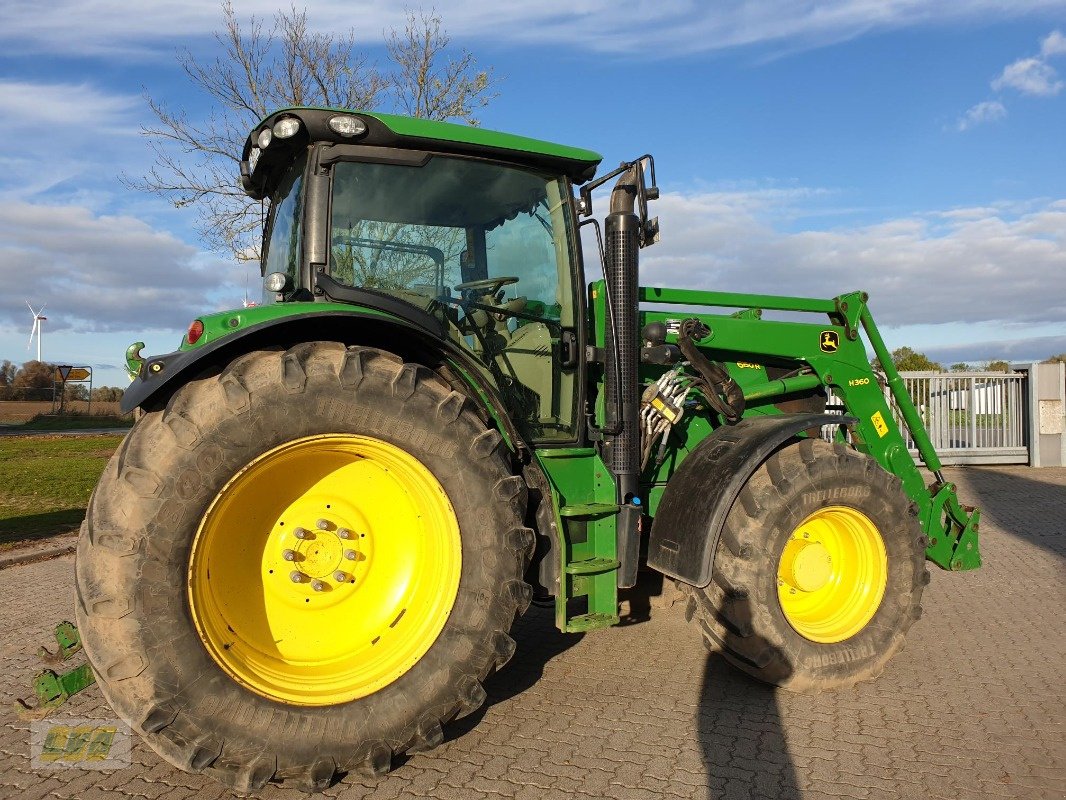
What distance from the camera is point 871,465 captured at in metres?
4.20

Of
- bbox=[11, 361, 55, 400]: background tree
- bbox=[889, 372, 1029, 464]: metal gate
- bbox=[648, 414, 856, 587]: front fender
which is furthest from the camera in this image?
bbox=[11, 361, 55, 400]: background tree

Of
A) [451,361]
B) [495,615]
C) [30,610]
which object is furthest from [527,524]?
[30,610]

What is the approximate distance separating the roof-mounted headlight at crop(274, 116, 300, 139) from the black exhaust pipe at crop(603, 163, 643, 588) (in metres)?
1.56

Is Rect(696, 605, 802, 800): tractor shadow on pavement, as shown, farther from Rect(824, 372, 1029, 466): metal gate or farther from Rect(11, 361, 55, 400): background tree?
Rect(11, 361, 55, 400): background tree

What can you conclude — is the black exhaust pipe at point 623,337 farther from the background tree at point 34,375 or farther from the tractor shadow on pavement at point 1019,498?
the background tree at point 34,375

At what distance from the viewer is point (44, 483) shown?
12164mm

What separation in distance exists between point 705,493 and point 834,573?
3.51ft

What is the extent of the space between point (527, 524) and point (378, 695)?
3.16ft

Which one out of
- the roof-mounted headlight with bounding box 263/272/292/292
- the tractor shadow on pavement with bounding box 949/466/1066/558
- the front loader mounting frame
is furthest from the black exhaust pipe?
the tractor shadow on pavement with bounding box 949/466/1066/558

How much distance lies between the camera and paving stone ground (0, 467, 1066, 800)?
297cm

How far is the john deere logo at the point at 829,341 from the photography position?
5031mm

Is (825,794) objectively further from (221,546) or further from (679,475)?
(221,546)

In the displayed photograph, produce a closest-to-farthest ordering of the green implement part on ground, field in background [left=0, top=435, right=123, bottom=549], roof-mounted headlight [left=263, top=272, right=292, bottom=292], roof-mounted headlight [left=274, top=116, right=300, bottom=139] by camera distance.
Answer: the green implement part on ground → roof-mounted headlight [left=274, top=116, right=300, bottom=139] → roof-mounted headlight [left=263, top=272, right=292, bottom=292] → field in background [left=0, top=435, right=123, bottom=549]

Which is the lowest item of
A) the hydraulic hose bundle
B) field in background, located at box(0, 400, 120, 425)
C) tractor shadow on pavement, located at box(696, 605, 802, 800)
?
tractor shadow on pavement, located at box(696, 605, 802, 800)
